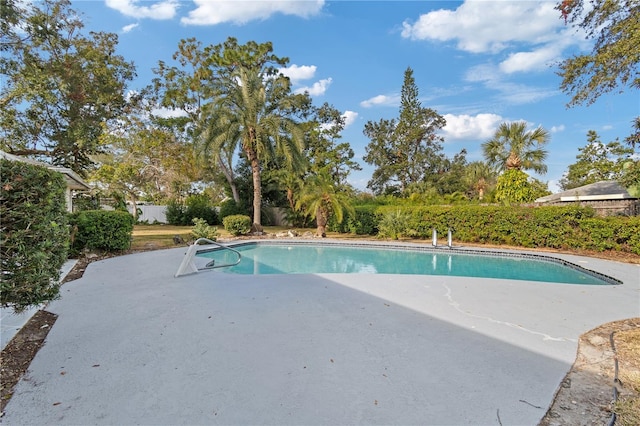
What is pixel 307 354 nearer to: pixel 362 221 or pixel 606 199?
pixel 362 221

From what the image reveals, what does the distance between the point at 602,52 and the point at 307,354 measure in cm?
1106

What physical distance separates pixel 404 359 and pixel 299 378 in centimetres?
101

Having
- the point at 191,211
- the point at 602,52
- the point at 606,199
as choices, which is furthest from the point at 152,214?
the point at 606,199

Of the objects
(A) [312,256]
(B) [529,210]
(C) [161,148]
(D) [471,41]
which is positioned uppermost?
(D) [471,41]

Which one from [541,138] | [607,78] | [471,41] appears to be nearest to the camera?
[607,78]

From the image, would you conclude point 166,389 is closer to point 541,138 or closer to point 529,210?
point 529,210

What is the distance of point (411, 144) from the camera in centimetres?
3022

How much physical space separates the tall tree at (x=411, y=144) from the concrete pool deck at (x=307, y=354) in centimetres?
2551

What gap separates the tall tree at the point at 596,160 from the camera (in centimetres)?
2295

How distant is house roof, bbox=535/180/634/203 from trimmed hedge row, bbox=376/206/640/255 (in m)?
2.96

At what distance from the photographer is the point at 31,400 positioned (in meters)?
2.26

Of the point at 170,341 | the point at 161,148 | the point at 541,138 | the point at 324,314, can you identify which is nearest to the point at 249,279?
the point at 324,314

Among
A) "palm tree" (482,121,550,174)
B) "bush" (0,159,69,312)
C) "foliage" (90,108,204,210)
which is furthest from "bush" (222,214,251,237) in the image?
"palm tree" (482,121,550,174)

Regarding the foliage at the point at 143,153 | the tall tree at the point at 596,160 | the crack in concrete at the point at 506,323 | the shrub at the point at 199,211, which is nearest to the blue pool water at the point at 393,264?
the crack in concrete at the point at 506,323
